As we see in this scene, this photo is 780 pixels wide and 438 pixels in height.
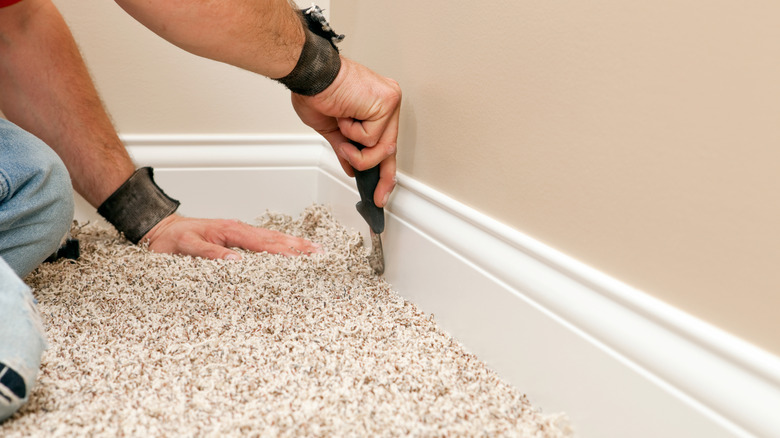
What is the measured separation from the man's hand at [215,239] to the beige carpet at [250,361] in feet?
0.23

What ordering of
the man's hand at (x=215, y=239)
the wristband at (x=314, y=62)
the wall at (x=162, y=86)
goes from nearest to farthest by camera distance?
the wristband at (x=314, y=62)
the man's hand at (x=215, y=239)
the wall at (x=162, y=86)

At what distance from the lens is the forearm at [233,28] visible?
689 mm

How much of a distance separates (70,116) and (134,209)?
24cm

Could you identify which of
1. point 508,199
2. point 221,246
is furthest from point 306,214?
point 508,199

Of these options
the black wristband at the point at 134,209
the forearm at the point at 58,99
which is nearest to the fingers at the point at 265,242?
the black wristband at the point at 134,209

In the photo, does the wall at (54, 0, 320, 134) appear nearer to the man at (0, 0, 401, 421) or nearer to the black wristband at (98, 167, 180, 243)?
the man at (0, 0, 401, 421)

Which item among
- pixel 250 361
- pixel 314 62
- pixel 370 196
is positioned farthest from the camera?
pixel 370 196

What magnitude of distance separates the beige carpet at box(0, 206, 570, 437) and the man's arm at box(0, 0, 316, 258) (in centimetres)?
12

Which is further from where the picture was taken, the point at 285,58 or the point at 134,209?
the point at 134,209

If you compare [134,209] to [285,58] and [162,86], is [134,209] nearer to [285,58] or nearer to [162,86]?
[162,86]

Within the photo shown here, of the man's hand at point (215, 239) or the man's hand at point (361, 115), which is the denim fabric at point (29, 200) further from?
the man's hand at point (361, 115)

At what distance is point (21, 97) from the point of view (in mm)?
1183

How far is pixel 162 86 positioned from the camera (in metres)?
1.36

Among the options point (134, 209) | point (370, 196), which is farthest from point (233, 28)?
point (134, 209)
